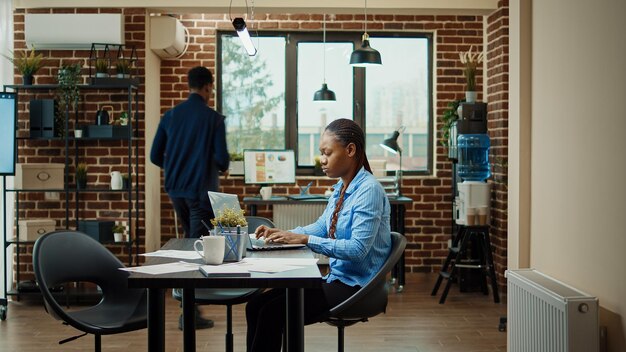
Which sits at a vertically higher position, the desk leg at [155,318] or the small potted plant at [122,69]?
the small potted plant at [122,69]

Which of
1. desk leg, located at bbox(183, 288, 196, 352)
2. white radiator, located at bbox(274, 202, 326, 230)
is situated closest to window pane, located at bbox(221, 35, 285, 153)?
white radiator, located at bbox(274, 202, 326, 230)

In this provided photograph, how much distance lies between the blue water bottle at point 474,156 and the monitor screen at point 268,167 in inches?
63.9

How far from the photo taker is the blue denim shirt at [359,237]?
10.8ft

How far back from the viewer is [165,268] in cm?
295

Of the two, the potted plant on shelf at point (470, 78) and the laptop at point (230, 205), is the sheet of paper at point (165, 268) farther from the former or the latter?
the potted plant on shelf at point (470, 78)

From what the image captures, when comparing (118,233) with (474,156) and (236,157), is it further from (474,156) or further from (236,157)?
(474,156)

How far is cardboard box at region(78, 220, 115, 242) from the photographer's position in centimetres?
674

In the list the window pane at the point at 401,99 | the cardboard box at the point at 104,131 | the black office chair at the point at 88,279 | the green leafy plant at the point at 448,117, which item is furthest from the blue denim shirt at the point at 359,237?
the window pane at the point at 401,99

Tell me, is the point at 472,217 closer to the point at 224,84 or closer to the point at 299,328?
the point at 224,84

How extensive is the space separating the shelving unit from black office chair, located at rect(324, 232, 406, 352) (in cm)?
359

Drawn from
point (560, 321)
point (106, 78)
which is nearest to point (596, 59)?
point (560, 321)

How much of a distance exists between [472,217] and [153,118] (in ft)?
9.89

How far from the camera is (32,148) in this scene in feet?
23.1

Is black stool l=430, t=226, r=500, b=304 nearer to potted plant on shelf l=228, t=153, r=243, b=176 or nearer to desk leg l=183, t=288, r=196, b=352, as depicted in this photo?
potted plant on shelf l=228, t=153, r=243, b=176
